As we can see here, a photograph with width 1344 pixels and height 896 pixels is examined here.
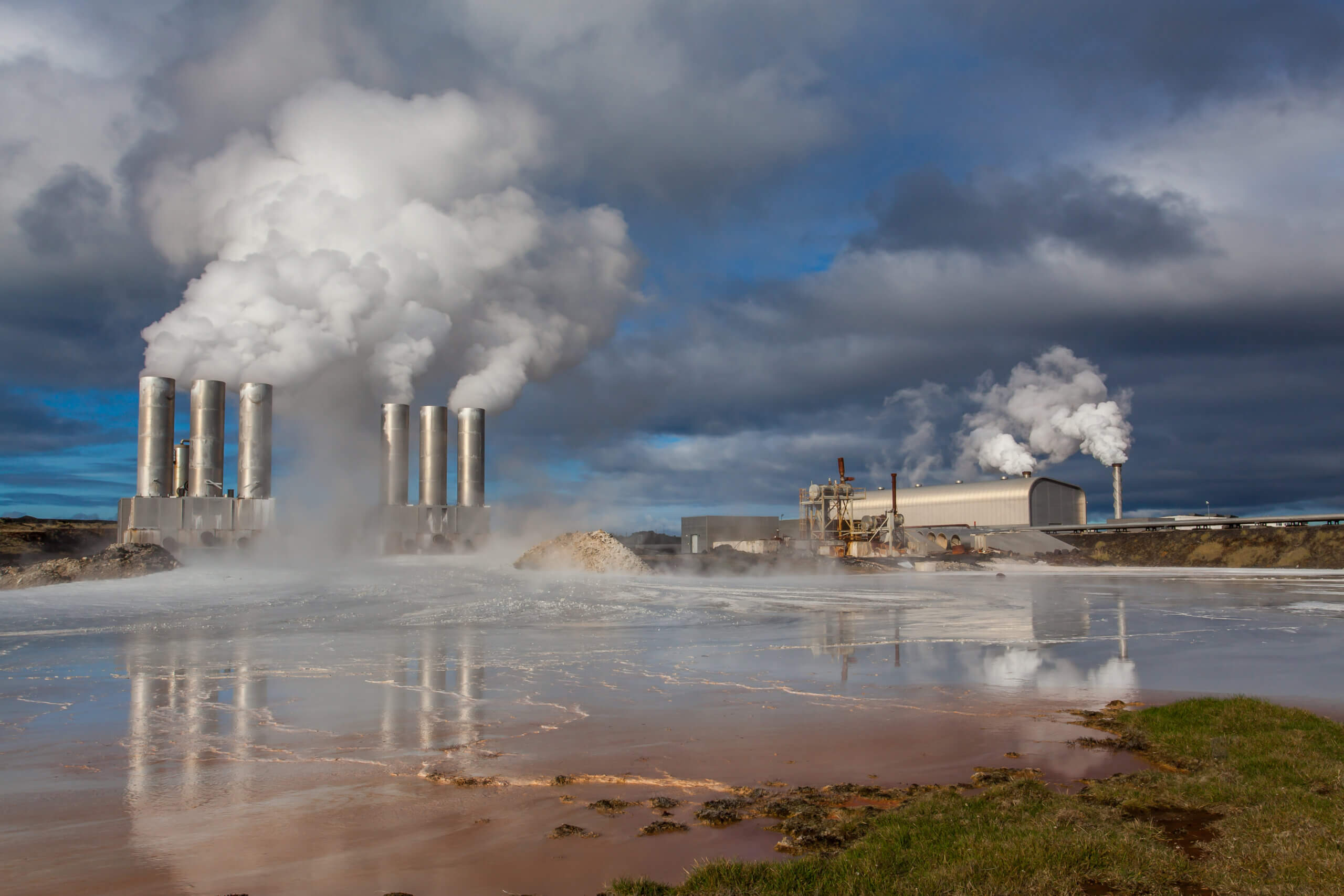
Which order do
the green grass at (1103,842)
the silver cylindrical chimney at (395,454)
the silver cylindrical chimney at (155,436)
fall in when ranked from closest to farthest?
the green grass at (1103,842)
the silver cylindrical chimney at (155,436)
the silver cylindrical chimney at (395,454)

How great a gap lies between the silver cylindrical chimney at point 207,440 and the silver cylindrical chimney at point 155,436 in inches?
47.1

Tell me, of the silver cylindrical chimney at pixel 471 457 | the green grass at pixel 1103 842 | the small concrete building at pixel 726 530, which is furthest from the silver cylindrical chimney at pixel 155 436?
the green grass at pixel 1103 842

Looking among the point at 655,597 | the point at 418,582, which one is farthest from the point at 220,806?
the point at 418,582

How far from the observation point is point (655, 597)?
34156 mm

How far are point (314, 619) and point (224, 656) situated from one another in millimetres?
8192

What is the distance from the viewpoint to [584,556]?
4969 centimetres

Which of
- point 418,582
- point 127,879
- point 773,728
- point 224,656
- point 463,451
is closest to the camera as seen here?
point 127,879

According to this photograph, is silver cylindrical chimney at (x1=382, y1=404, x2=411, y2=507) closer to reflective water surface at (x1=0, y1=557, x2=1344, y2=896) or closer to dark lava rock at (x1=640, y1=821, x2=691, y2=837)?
reflective water surface at (x1=0, y1=557, x2=1344, y2=896)

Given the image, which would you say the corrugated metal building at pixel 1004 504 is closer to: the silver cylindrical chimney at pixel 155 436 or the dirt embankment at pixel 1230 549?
the dirt embankment at pixel 1230 549

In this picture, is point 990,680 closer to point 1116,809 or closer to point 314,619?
point 1116,809

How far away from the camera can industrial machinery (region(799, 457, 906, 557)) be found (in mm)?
71625

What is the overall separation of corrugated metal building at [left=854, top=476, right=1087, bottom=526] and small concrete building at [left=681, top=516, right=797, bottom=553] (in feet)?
36.6

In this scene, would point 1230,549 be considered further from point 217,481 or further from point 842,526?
point 217,481

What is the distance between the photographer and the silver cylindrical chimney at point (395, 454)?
5562 centimetres
